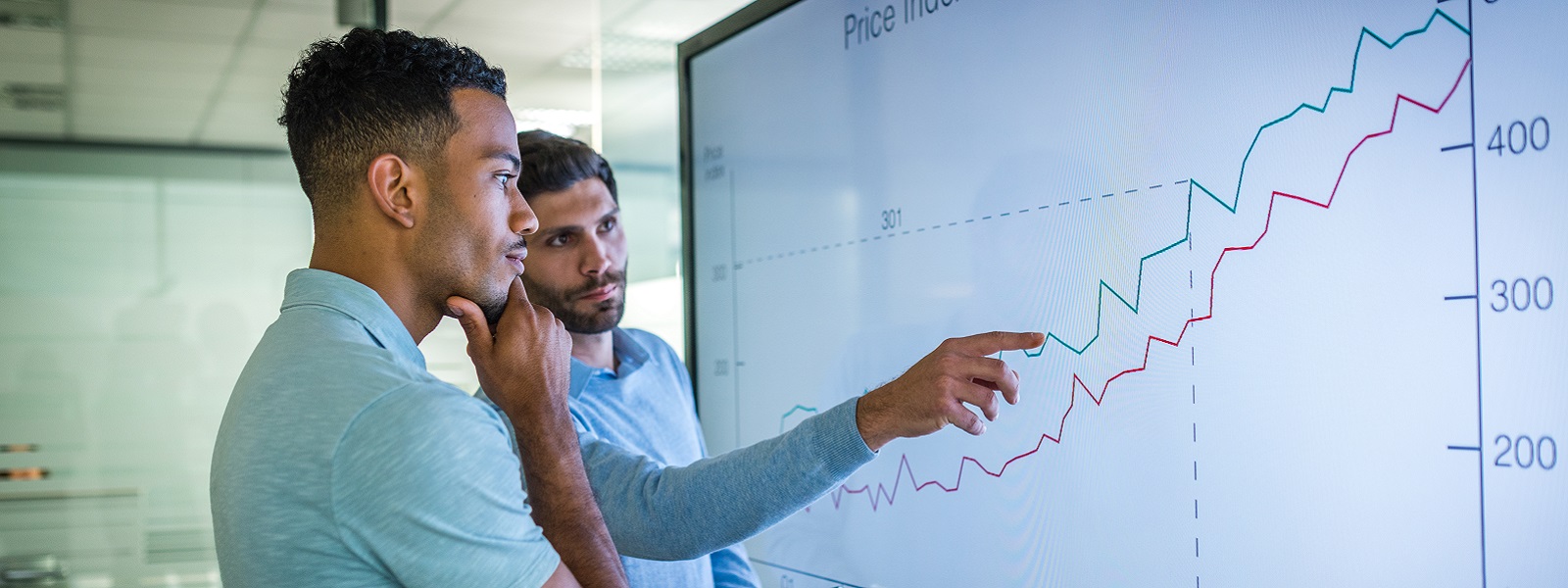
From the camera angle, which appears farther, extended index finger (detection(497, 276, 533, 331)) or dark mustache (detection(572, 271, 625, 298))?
dark mustache (detection(572, 271, 625, 298))

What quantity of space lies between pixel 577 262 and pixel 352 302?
775mm

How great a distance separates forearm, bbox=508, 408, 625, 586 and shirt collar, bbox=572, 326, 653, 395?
44cm

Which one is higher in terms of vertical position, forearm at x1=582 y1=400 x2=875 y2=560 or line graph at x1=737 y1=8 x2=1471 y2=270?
line graph at x1=737 y1=8 x2=1471 y2=270

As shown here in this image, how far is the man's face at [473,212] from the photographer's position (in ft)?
3.53

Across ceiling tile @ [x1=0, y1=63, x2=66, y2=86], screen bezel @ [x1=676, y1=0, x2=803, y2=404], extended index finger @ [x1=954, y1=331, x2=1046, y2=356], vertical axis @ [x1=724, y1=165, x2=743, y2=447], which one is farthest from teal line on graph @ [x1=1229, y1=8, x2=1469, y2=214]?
ceiling tile @ [x1=0, y1=63, x2=66, y2=86]

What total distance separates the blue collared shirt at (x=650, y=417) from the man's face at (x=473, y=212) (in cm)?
53

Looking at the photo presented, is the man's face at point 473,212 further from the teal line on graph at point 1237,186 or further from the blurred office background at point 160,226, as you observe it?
the blurred office background at point 160,226

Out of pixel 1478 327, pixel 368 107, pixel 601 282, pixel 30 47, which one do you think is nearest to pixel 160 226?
pixel 30 47

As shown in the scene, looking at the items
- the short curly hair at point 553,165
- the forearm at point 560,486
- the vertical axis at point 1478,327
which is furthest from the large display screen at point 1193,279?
the forearm at point 560,486

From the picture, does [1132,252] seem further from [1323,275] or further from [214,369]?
[214,369]

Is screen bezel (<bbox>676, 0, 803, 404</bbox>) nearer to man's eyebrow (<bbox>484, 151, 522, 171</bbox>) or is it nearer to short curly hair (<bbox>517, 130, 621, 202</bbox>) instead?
short curly hair (<bbox>517, 130, 621, 202</bbox>)

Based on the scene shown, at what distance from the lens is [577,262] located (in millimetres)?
→ 1771

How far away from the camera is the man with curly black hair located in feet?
→ 2.84

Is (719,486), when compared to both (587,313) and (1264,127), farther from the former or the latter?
(1264,127)
